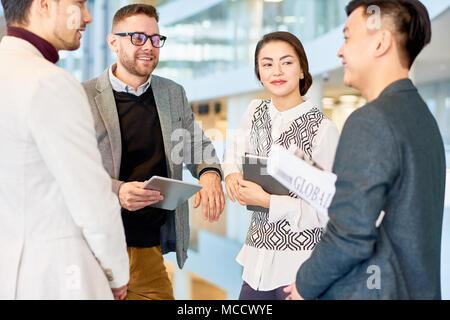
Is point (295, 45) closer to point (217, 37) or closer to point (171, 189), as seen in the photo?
point (171, 189)

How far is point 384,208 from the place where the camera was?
1.31m

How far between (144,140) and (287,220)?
76cm

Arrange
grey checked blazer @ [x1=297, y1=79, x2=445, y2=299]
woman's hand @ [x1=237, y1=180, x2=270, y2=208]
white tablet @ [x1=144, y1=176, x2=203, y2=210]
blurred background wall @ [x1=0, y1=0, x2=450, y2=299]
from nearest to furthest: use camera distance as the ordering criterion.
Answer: grey checked blazer @ [x1=297, y1=79, x2=445, y2=299]
white tablet @ [x1=144, y1=176, x2=203, y2=210]
woman's hand @ [x1=237, y1=180, x2=270, y2=208]
blurred background wall @ [x1=0, y1=0, x2=450, y2=299]

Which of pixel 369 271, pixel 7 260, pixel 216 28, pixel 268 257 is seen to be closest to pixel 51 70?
pixel 7 260

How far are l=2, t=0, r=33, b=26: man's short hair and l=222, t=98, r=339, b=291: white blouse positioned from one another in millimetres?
1015

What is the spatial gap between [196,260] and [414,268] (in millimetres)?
4400

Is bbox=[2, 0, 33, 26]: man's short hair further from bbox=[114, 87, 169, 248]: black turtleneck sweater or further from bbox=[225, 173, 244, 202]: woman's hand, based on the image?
bbox=[225, 173, 244, 202]: woman's hand

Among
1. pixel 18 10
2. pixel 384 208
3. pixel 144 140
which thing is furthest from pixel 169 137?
pixel 384 208

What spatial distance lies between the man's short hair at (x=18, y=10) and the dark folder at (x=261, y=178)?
2.98 feet

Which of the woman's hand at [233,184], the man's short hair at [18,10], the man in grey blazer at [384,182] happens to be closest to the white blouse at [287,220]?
the woman's hand at [233,184]

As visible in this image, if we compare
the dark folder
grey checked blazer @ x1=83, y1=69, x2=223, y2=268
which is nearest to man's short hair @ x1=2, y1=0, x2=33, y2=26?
grey checked blazer @ x1=83, y1=69, x2=223, y2=268

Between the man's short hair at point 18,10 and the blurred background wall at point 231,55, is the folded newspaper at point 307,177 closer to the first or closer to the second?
the man's short hair at point 18,10

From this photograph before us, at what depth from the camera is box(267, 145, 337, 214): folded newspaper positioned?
1338 mm

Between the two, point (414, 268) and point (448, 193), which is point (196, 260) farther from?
point (414, 268)
